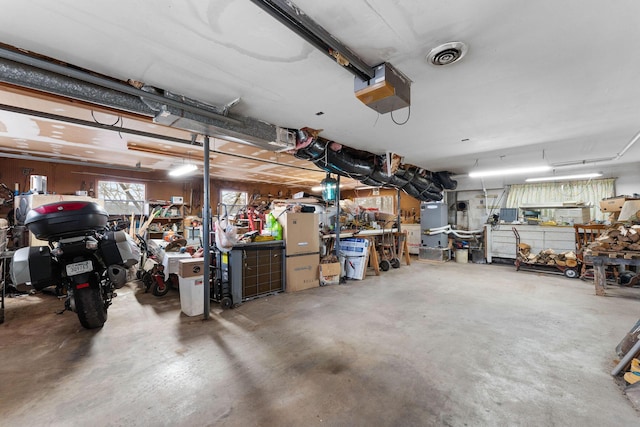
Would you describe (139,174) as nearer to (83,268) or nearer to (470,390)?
(83,268)

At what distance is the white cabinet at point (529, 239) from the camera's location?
6531 millimetres

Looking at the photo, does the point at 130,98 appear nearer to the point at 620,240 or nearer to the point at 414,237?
the point at 620,240

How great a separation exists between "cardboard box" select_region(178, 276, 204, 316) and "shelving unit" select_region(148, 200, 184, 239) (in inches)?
192

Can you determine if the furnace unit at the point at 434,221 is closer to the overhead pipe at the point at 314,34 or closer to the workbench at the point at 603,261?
the workbench at the point at 603,261

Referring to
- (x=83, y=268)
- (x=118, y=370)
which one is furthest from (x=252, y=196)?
(x=118, y=370)

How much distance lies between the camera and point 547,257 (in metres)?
6.40

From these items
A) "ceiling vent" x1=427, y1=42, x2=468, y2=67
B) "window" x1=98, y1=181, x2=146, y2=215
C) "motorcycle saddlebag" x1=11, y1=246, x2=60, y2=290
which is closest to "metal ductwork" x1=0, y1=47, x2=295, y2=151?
"motorcycle saddlebag" x1=11, y1=246, x2=60, y2=290

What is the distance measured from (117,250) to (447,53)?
152 inches

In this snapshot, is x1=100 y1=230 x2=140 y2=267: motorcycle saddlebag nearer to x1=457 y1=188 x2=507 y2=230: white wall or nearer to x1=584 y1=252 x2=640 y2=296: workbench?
x1=584 y1=252 x2=640 y2=296: workbench

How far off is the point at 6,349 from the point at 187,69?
10.7ft

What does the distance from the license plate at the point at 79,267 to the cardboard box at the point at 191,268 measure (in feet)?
2.99

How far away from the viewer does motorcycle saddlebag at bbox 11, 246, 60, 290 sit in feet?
8.26

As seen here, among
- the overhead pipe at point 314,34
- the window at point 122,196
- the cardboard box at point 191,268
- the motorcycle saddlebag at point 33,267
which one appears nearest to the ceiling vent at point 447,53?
the overhead pipe at point 314,34

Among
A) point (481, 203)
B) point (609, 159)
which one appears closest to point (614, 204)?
point (609, 159)
